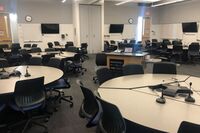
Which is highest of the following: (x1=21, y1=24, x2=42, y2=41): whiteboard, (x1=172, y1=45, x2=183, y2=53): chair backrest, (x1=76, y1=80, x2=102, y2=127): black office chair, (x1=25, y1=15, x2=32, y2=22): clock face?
(x1=25, y1=15, x2=32, y2=22): clock face

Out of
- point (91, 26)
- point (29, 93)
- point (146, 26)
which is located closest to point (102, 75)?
point (29, 93)

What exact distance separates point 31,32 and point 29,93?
9085mm

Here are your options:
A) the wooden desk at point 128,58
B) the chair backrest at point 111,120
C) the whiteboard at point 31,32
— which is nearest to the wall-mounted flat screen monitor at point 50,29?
Answer: the whiteboard at point 31,32

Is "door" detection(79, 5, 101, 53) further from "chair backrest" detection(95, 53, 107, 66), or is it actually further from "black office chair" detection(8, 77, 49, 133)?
"black office chair" detection(8, 77, 49, 133)

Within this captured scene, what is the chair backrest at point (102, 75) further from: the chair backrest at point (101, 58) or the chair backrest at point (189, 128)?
the chair backrest at point (101, 58)

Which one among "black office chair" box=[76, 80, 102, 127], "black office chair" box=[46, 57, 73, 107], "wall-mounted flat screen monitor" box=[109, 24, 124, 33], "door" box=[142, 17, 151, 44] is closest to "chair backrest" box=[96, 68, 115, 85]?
"black office chair" box=[46, 57, 73, 107]

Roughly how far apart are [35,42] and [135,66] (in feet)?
28.8

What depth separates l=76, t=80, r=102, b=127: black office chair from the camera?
2.35 metres

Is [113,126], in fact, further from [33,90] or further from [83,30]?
[83,30]

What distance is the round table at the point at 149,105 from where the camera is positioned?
1.81 m

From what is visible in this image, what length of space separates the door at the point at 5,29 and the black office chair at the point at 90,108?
31.6 feet

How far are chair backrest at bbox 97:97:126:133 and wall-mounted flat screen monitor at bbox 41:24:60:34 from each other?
1010 cm

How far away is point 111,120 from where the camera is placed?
6.49 feet

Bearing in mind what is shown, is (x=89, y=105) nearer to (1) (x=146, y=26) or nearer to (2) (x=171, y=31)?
(2) (x=171, y=31)
